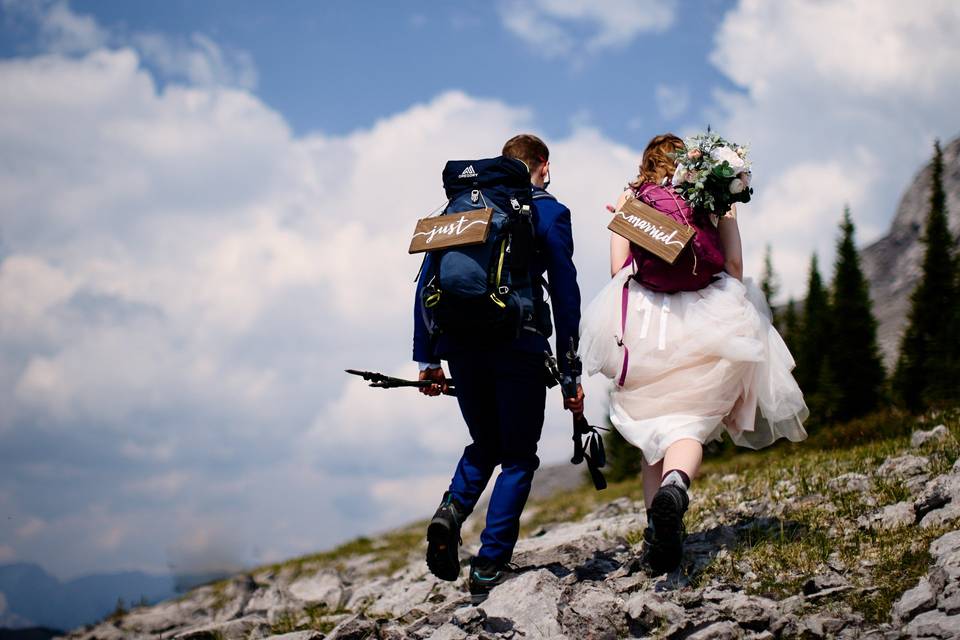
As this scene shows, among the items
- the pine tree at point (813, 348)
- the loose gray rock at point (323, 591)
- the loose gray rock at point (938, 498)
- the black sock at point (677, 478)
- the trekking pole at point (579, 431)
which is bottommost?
the loose gray rock at point (323, 591)

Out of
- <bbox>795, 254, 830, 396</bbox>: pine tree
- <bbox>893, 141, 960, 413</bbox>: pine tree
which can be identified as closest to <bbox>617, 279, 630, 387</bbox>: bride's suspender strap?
<bbox>893, 141, 960, 413</bbox>: pine tree

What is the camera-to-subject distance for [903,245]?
109812 millimetres

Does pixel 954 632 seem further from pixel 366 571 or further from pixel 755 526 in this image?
pixel 366 571

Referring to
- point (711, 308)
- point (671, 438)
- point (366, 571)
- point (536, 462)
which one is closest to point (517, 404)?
point (536, 462)

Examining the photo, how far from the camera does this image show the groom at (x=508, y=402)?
218 inches

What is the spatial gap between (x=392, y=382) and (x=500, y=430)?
942 mm

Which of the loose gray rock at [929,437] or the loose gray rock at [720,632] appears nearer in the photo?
the loose gray rock at [720,632]

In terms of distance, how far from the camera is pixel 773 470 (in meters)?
8.96

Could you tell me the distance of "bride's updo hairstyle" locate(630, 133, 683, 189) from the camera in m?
5.96

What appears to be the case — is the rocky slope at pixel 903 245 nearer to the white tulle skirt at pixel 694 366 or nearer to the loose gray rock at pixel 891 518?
the loose gray rock at pixel 891 518

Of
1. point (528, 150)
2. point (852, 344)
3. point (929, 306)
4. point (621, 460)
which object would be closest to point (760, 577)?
point (528, 150)

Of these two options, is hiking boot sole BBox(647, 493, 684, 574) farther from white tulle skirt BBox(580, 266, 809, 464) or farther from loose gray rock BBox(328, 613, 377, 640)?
loose gray rock BBox(328, 613, 377, 640)

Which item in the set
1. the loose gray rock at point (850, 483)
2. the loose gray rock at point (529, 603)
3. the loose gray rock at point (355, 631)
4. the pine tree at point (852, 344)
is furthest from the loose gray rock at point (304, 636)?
the pine tree at point (852, 344)

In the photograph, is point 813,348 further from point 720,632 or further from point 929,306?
point 720,632
